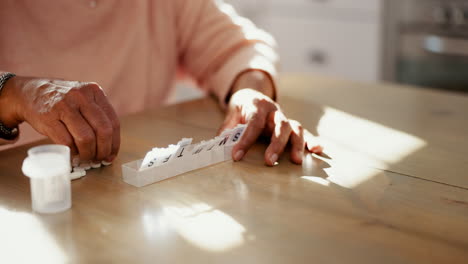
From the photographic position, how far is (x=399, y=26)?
274cm

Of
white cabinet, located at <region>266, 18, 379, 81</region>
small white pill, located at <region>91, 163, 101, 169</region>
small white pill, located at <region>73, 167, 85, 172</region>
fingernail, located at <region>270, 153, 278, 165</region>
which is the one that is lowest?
white cabinet, located at <region>266, 18, 379, 81</region>

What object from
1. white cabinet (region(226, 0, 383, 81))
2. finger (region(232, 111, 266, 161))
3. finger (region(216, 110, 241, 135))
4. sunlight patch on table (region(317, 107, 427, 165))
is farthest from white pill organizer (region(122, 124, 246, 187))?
white cabinet (region(226, 0, 383, 81))

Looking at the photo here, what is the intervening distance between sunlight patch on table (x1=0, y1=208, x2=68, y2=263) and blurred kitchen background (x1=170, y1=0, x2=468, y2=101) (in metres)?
2.23

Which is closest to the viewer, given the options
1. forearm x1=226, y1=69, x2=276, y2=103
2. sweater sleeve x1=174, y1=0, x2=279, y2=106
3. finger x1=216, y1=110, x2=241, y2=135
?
finger x1=216, y1=110, x2=241, y2=135

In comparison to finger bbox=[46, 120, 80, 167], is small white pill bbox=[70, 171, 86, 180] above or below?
below

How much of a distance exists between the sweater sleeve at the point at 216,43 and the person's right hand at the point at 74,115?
48 cm

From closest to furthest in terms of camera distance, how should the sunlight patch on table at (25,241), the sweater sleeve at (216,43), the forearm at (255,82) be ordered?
the sunlight patch on table at (25,241) < the forearm at (255,82) < the sweater sleeve at (216,43)

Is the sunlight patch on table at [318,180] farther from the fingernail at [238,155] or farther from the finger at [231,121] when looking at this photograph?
the finger at [231,121]

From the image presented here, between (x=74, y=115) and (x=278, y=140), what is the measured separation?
36 cm

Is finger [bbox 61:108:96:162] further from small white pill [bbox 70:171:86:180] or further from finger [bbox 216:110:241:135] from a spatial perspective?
finger [bbox 216:110:241:135]

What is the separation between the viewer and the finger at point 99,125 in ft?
3.14

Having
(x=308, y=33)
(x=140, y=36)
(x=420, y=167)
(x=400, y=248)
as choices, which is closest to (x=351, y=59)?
(x=308, y=33)

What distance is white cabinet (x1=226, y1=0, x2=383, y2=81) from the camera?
288 cm

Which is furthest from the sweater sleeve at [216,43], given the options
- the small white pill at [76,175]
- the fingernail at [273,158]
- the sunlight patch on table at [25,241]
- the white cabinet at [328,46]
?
the white cabinet at [328,46]
